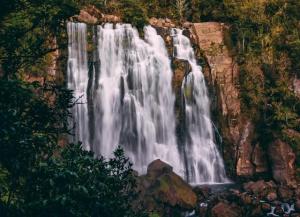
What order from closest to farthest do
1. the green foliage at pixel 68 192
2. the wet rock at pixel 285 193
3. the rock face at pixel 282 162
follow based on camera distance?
the green foliage at pixel 68 192 → the wet rock at pixel 285 193 → the rock face at pixel 282 162

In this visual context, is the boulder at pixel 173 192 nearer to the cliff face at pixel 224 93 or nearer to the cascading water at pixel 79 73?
the cascading water at pixel 79 73

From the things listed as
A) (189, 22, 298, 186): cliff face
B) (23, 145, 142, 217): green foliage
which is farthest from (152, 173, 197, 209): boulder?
(23, 145, 142, 217): green foliage

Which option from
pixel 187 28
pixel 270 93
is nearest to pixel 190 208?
pixel 270 93

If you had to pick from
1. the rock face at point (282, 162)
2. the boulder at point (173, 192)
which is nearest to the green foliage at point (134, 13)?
the rock face at point (282, 162)

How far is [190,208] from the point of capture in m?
22.7

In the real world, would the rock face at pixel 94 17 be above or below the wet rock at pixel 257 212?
above

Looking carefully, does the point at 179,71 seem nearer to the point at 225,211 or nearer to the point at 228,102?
the point at 228,102

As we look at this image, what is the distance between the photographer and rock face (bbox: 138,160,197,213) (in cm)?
2216

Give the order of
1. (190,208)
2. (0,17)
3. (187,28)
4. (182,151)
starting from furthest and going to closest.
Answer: (187,28)
(182,151)
(190,208)
(0,17)

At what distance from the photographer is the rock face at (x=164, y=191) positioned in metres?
22.2

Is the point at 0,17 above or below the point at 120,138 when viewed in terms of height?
above

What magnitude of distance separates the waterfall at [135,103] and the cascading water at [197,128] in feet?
0.22

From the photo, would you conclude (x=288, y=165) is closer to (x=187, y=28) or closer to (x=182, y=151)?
(x=182, y=151)

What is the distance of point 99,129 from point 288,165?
40.5 ft
